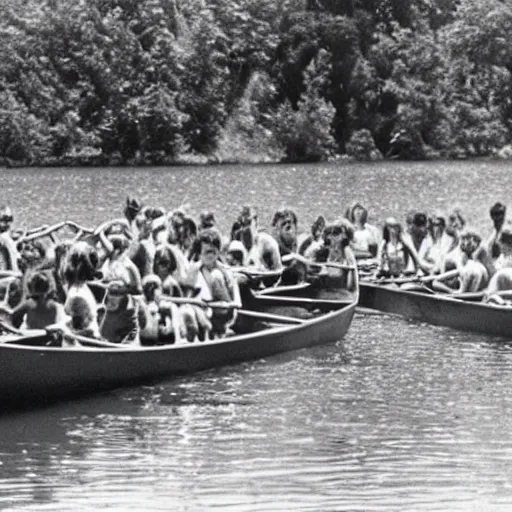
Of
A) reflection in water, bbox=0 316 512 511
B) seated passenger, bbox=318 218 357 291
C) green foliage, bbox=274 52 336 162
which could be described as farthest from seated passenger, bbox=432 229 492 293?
green foliage, bbox=274 52 336 162

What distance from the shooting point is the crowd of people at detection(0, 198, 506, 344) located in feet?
51.1

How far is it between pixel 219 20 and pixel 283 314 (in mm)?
63082

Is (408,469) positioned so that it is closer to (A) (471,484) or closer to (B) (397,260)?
(A) (471,484)

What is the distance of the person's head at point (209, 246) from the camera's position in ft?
55.9

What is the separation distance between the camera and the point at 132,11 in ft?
260

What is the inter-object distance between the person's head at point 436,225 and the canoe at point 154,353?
1.79 meters

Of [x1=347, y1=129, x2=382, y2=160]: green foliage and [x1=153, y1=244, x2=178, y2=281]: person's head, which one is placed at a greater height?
[x1=347, y1=129, x2=382, y2=160]: green foliage

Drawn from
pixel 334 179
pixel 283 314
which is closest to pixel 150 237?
pixel 283 314

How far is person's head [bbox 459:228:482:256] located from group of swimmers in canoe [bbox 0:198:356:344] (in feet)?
4.32

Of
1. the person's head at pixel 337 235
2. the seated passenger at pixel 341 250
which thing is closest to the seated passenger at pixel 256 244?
the seated passenger at pixel 341 250

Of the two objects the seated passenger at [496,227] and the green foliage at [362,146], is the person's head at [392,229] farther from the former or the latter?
the green foliage at [362,146]

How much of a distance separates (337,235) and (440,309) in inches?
63.5

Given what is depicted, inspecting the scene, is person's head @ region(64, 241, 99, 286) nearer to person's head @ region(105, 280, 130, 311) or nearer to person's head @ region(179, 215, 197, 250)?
person's head @ region(105, 280, 130, 311)

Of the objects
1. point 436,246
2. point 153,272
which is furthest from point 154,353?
point 436,246
